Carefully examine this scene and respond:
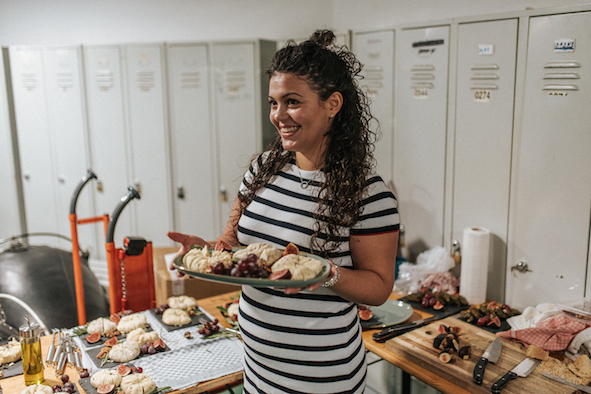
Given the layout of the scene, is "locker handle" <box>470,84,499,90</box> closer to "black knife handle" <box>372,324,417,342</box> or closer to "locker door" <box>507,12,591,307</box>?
"locker door" <box>507,12,591,307</box>

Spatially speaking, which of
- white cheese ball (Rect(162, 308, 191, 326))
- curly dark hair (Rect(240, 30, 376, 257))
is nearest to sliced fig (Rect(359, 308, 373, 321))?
white cheese ball (Rect(162, 308, 191, 326))

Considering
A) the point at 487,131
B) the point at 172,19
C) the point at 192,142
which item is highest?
the point at 172,19

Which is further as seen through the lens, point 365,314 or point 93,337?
point 365,314

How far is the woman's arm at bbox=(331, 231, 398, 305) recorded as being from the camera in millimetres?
1227

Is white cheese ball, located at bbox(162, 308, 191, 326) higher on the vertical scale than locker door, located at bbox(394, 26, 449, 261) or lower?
lower

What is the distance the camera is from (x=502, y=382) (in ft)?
5.08

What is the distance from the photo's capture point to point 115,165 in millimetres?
4160

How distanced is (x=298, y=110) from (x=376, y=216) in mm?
356

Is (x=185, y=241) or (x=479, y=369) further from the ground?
(x=185, y=241)

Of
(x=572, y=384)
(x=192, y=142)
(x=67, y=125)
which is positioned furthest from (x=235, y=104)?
(x=572, y=384)

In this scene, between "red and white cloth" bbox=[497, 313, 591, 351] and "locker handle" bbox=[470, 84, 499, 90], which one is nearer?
"red and white cloth" bbox=[497, 313, 591, 351]

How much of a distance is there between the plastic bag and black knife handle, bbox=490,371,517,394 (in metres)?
0.94

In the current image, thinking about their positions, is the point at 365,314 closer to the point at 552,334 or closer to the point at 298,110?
the point at 552,334

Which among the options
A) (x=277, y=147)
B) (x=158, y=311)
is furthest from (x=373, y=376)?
(x=277, y=147)
